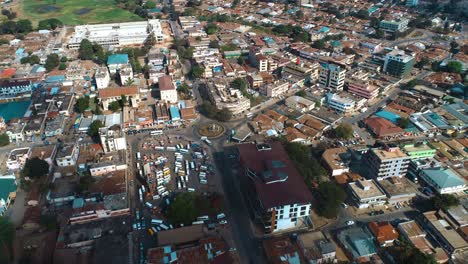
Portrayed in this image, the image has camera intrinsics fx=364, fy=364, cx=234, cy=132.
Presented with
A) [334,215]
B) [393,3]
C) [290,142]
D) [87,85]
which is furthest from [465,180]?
[393,3]

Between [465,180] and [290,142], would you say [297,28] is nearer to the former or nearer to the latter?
[290,142]

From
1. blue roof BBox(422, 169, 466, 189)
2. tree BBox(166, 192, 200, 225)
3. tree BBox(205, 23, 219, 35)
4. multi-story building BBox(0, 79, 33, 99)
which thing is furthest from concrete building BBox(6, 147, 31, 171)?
tree BBox(205, 23, 219, 35)

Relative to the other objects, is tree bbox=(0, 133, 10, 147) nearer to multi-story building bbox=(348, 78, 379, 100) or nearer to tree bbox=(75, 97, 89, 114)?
tree bbox=(75, 97, 89, 114)

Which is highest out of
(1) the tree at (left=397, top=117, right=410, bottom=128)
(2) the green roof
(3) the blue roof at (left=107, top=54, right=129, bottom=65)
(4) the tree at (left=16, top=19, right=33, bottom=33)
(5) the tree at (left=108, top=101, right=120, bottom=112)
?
(4) the tree at (left=16, top=19, right=33, bottom=33)

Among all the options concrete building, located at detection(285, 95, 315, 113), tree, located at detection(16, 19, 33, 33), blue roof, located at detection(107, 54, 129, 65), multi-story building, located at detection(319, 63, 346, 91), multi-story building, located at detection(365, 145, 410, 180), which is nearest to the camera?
multi-story building, located at detection(365, 145, 410, 180)

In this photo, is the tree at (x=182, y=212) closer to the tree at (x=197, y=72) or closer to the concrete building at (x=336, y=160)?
the concrete building at (x=336, y=160)

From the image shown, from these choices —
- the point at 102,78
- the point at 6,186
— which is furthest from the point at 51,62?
the point at 6,186

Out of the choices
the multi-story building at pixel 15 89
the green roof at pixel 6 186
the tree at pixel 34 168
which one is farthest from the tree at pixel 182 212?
the multi-story building at pixel 15 89
